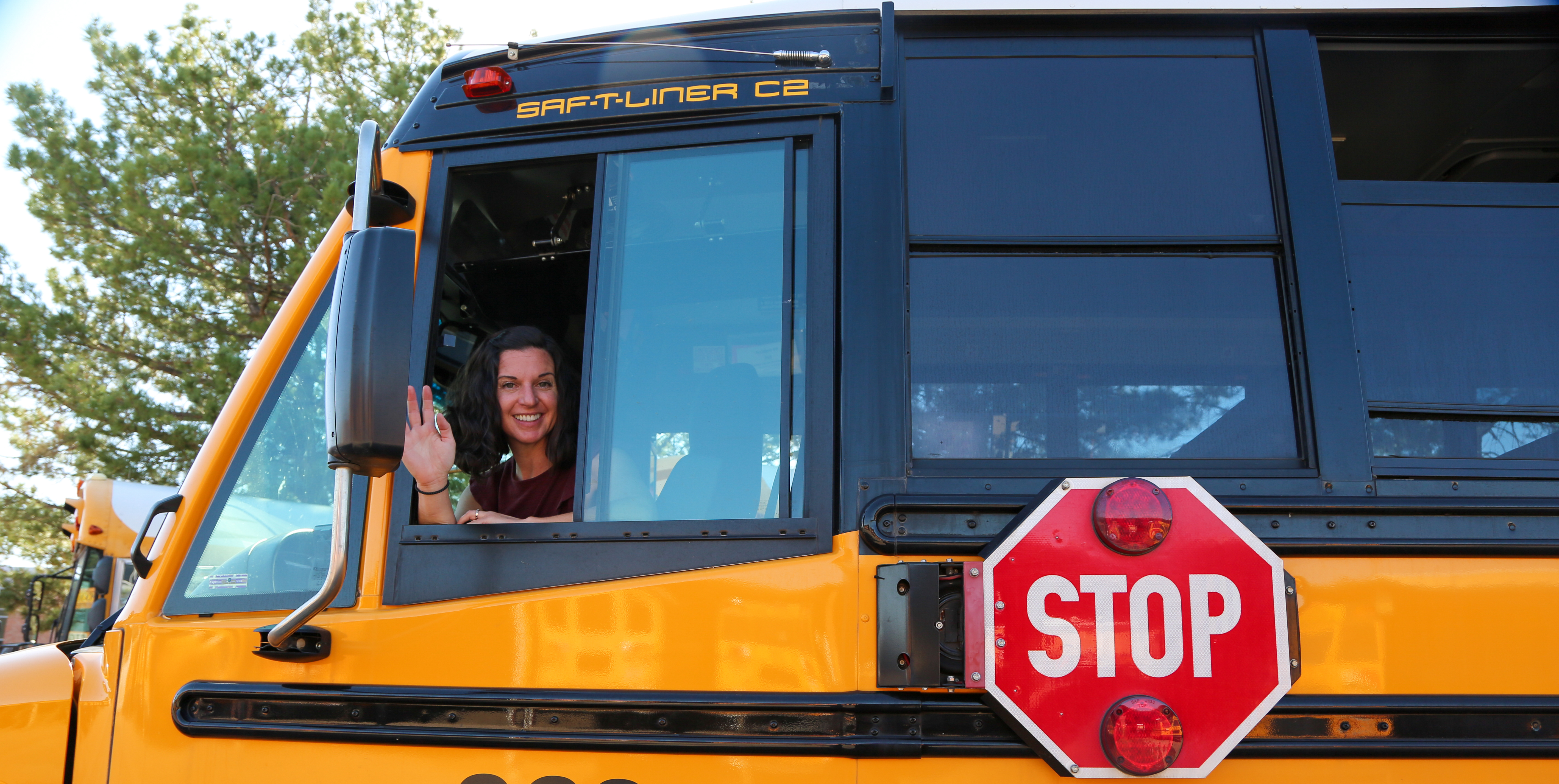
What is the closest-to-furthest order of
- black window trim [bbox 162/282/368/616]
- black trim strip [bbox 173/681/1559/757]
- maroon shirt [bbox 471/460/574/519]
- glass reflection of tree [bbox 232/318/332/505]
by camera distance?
black trim strip [bbox 173/681/1559/757] → black window trim [bbox 162/282/368/616] → glass reflection of tree [bbox 232/318/332/505] → maroon shirt [bbox 471/460/574/519]

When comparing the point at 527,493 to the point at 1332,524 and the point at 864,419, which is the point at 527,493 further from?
the point at 1332,524

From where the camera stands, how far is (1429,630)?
5.56 ft

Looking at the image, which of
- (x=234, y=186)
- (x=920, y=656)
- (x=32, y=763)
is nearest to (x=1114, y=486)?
(x=920, y=656)

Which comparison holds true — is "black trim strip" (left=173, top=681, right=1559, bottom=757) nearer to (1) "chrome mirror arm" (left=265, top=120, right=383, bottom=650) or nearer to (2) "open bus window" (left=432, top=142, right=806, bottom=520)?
(1) "chrome mirror arm" (left=265, top=120, right=383, bottom=650)

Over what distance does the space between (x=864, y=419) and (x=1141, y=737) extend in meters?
0.74

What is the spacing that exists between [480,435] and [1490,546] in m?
2.23

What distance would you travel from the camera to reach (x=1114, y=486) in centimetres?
171

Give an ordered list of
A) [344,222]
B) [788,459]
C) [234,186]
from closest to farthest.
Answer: [788,459] → [344,222] → [234,186]

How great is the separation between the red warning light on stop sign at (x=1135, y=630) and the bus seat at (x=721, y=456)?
0.50 metres

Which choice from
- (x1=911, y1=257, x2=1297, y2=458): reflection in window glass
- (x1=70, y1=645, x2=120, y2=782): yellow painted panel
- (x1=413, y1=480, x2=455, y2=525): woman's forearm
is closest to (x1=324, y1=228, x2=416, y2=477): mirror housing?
(x1=413, y1=480, x2=455, y2=525): woman's forearm

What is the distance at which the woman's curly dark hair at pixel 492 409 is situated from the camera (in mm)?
2494

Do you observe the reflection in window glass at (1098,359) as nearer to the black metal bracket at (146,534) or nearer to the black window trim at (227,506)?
the black window trim at (227,506)

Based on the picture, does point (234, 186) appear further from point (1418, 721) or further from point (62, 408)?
point (1418, 721)

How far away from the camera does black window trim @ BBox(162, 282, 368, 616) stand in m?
1.92
